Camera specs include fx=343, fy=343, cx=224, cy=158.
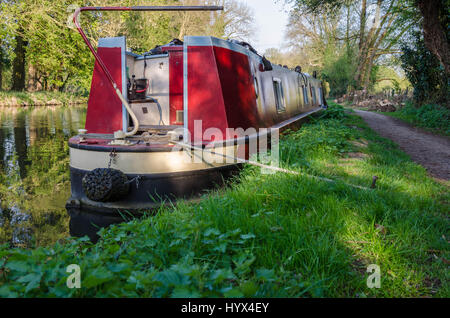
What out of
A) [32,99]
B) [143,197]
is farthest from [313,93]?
[32,99]

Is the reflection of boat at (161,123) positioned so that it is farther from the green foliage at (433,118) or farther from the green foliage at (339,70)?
the green foliage at (339,70)

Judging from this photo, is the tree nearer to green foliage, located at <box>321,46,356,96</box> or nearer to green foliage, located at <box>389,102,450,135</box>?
green foliage, located at <box>321,46,356,96</box>

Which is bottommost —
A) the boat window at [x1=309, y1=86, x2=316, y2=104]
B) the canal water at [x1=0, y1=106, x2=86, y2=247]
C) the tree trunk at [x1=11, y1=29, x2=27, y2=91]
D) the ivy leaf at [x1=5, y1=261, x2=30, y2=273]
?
the canal water at [x1=0, y1=106, x2=86, y2=247]

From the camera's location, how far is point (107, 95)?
5.39 m

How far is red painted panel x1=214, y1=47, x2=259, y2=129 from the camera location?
15.9 feet

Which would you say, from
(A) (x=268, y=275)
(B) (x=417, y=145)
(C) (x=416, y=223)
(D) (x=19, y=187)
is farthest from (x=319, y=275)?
(B) (x=417, y=145)

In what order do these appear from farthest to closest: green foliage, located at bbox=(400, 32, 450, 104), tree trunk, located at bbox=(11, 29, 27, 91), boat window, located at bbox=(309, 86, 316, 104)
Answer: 1. tree trunk, located at bbox=(11, 29, 27, 91)
2. boat window, located at bbox=(309, 86, 316, 104)
3. green foliage, located at bbox=(400, 32, 450, 104)

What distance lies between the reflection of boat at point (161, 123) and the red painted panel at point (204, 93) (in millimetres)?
14

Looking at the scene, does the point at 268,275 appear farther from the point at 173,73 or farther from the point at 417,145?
the point at 417,145

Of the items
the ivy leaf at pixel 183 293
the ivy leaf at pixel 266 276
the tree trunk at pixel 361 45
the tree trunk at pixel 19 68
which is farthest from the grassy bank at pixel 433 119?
the tree trunk at pixel 19 68

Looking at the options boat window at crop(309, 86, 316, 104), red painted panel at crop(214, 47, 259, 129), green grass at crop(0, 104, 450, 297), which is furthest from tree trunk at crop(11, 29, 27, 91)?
green grass at crop(0, 104, 450, 297)

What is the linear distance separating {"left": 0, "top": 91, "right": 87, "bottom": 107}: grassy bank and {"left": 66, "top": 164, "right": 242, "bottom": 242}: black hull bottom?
21.9 metres

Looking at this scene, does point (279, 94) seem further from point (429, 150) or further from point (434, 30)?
point (434, 30)

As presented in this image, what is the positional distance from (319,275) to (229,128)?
3111 mm
